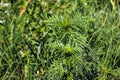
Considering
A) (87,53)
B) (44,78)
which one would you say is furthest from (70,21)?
(44,78)

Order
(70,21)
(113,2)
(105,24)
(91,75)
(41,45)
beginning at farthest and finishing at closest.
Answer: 1. (113,2)
2. (105,24)
3. (41,45)
4. (91,75)
5. (70,21)

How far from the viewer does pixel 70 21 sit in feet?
7.70

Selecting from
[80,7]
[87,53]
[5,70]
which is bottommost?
[5,70]

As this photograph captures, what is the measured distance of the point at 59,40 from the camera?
234 cm

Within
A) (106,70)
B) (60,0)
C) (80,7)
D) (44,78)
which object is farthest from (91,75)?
(60,0)

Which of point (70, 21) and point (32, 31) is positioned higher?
point (70, 21)

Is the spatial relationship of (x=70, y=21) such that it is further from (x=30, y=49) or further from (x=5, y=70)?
(x=5, y=70)

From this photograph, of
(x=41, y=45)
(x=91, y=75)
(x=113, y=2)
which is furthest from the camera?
(x=113, y=2)

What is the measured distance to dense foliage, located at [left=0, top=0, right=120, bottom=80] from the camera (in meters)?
2.34

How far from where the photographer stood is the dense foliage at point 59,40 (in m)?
2.34

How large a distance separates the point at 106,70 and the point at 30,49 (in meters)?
0.63

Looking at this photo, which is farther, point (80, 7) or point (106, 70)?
point (80, 7)

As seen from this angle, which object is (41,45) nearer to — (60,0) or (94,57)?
(94,57)

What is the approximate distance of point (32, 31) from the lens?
3.07 metres
